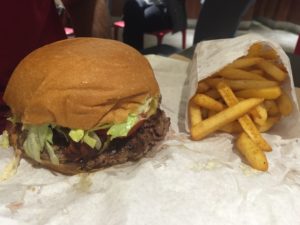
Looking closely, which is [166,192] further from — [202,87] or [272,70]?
[272,70]

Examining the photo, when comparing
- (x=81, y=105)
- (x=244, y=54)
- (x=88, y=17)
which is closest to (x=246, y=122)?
(x=244, y=54)

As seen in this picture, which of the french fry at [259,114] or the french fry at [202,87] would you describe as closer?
the french fry at [259,114]

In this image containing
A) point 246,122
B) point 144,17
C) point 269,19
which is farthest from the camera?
point 269,19

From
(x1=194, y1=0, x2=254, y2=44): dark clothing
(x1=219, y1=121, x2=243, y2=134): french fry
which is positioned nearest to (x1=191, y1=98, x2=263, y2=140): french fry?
(x1=219, y1=121, x2=243, y2=134): french fry

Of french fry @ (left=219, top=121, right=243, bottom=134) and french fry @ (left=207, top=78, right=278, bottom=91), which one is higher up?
french fry @ (left=207, top=78, right=278, bottom=91)

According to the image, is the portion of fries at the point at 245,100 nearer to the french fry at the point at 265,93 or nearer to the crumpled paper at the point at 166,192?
the french fry at the point at 265,93

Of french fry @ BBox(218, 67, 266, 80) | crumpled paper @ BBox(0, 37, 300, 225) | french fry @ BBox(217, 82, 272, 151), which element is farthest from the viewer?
french fry @ BBox(218, 67, 266, 80)

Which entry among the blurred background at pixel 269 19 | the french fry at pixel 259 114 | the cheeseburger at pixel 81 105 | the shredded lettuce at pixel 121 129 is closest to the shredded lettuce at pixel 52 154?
the cheeseburger at pixel 81 105

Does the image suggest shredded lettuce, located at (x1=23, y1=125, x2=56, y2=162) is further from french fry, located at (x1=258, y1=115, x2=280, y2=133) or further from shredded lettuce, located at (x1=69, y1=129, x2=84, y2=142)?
french fry, located at (x1=258, y1=115, x2=280, y2=133)
